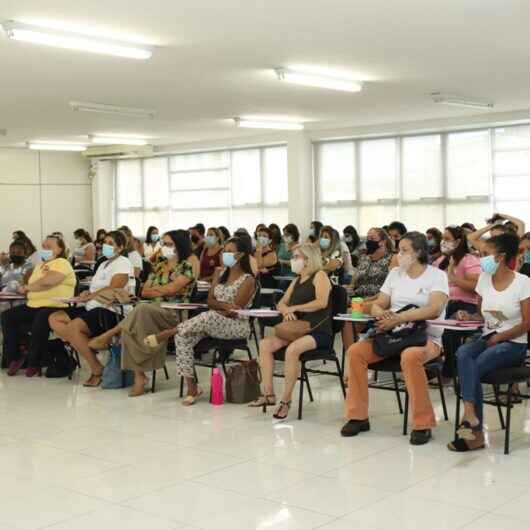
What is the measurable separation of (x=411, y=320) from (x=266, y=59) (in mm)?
3581

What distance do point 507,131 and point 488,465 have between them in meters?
8.88

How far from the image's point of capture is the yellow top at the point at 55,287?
7578 millimetres

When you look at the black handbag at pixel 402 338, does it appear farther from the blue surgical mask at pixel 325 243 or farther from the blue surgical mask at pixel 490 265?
the blue surgical mask at pixel 325 243

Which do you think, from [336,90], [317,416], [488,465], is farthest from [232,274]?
[336,90]

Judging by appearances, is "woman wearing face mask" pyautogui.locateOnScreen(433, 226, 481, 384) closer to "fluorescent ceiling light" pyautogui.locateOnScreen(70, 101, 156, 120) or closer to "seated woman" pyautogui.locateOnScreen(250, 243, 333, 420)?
"seated woman" pyautogui.locateOnScreen(250, 243, 333, 420)

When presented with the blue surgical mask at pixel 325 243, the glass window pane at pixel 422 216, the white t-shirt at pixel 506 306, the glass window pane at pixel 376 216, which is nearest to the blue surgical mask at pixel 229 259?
the white t-shirt at pixel 506 306

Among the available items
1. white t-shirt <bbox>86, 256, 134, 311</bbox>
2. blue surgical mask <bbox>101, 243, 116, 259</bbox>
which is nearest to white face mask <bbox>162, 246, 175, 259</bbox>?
white t-shirt <bbox>86, 256, 134, 311</bbox>

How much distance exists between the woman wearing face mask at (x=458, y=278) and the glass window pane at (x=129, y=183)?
11872 millimetres

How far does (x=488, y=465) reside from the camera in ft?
15.0

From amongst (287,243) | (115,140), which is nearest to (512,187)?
(287,243)

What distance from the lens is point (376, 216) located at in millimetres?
14211

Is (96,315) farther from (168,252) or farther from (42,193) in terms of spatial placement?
(42,193)

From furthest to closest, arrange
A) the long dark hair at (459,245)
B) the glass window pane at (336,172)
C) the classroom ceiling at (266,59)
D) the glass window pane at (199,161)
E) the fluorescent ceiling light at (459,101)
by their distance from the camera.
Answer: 1. the glass window pane at (199,161)
2. the glass window pane at (336,172)
3. the fluorescent ceiling light at (459,101)
4. the long dark hair at (459,245)
5. the classroom ceiling at (266,59)

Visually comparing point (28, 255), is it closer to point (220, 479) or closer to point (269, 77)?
point (269, 77)
